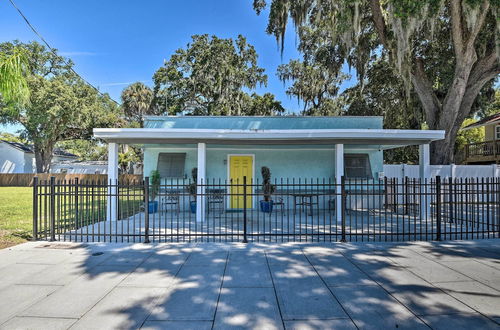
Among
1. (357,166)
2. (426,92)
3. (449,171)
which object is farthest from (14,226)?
(426,92)

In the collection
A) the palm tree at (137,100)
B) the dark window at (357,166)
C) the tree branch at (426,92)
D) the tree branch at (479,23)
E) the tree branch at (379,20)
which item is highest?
the palm tree at (137,100)

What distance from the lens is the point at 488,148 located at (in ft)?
61.5

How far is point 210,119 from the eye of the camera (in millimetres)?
12914

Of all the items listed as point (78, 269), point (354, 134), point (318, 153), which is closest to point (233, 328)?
point (78, 269)

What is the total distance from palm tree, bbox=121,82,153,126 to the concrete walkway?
90.4 feet

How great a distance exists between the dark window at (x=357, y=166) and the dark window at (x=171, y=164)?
7.25 metres

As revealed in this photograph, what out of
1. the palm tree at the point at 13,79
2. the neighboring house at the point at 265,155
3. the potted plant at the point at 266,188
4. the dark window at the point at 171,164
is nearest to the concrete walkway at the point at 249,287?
the palm tree at the point at 13,79

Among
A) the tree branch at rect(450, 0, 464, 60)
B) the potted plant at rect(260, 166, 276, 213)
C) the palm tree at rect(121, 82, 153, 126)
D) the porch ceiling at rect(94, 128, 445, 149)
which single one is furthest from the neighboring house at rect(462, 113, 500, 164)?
the palm tree at rect(121, 82, 153, 126)

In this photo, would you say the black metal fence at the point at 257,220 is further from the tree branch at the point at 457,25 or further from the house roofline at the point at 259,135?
the tree branch at the point at 457,25

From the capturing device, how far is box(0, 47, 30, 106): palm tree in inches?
196

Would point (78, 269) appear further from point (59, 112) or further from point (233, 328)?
point (59, 112)

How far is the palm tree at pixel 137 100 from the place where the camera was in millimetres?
31047

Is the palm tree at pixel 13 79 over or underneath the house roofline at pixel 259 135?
over

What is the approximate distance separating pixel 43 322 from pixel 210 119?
10.6m
